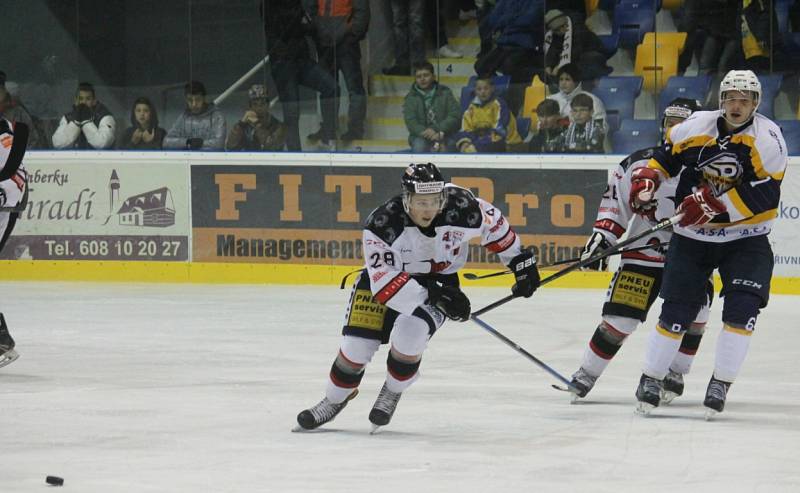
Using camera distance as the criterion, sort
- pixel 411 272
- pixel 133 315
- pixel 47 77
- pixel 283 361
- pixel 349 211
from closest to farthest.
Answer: pixel 411 272, pixel 283 361, pixel 133 315, pixel 349 211, pixel 47 77

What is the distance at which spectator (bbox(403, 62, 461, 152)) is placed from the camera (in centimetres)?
1039

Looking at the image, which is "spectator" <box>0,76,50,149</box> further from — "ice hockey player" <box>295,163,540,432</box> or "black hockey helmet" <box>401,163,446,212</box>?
"black hockey helmet" <box>401,163,446,212</box>

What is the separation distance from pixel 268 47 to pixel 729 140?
19.5 ft

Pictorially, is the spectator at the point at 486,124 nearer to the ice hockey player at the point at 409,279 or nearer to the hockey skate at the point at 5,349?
the hockey skate at the point at 5,349

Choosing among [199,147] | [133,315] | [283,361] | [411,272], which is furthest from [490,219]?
[199,147]

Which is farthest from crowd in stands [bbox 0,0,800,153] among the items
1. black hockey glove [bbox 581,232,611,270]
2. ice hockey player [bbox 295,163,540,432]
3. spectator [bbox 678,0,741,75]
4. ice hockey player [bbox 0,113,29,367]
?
→ ice hockey player [bbox 295,163,540,432]

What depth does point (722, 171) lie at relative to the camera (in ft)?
17.9

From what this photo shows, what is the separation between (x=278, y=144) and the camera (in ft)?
35.2

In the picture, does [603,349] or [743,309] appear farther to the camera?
[603,349]

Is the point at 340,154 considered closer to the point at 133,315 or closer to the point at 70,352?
the point at 133,315

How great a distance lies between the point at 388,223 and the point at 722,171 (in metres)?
1.30

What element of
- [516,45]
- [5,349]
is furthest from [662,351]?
[516,45]

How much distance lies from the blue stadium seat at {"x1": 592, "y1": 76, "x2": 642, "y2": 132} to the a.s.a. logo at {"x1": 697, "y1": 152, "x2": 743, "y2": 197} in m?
4.52

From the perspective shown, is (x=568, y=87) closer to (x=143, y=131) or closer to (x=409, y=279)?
(x=143, y=131)
